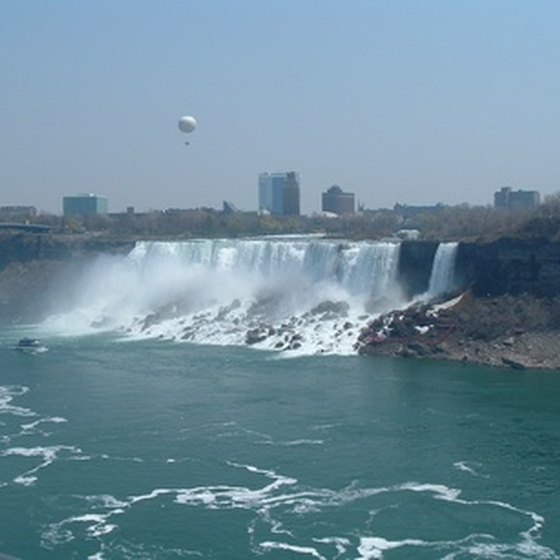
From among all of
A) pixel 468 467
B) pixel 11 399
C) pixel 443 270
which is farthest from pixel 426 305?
pixel 468 467

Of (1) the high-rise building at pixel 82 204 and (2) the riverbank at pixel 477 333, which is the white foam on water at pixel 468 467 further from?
(1) the high-rise building at pixel 82 204

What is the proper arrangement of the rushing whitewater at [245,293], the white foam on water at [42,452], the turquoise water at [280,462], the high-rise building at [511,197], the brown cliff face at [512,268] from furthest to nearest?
the high-rise building at [511,197]
the rushing whitewater at [245,293]
the brown cliff face at [512,268]
the white foam on water at [42,452]
the turquoise water at [280,462]

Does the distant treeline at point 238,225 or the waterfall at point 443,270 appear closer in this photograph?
the waterfall at point 443,270

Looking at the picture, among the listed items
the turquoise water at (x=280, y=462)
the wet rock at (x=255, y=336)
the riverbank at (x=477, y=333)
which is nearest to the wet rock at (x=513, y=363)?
the riverbank at (x=477, y=333)

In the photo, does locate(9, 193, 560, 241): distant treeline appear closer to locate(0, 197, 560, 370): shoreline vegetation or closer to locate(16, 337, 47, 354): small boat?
locate(0, 197, 560, 370): shoreline vegetation

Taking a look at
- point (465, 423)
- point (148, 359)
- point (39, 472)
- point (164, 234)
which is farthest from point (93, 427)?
point (164, 234)

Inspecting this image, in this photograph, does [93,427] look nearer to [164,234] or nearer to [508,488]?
[508,488]
